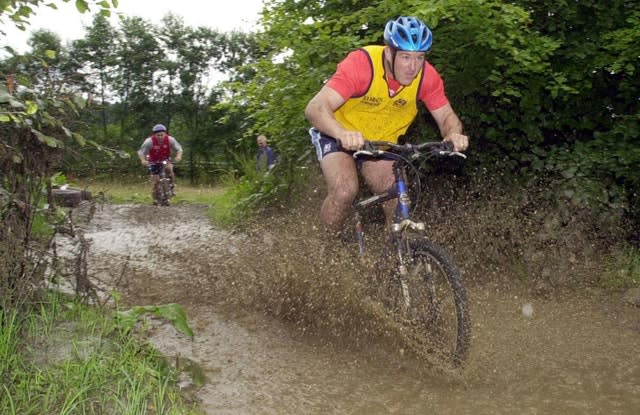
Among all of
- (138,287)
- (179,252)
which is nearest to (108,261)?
(179,252)

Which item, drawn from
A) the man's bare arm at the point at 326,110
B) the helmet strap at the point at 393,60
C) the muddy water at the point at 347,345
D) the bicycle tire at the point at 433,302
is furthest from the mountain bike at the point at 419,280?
the helmet strap at the point at 393,60

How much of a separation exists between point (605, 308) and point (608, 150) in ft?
4.52

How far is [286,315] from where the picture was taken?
15.4ft

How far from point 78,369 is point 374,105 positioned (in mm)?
2523

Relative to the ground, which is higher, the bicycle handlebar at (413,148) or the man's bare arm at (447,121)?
the man's bare arm at (447,121)

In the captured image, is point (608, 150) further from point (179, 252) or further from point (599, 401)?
point (179, 252)

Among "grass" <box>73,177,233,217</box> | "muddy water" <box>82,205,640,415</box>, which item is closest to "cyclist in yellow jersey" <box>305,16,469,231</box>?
A: "muddy water" <box>82,205,640,415</box>

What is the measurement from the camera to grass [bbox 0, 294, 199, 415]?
2918 millimetres

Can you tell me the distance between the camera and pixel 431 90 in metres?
4.47

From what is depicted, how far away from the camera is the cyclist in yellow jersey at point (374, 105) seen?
400 centimetres

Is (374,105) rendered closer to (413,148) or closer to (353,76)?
(353,76)

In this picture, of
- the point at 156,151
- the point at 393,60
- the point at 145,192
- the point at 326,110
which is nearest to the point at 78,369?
the point at 326,110

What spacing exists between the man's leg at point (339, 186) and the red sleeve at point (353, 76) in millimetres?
492

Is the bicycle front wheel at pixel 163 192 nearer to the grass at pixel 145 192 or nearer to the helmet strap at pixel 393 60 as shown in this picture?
the grass at pixel 145 192
